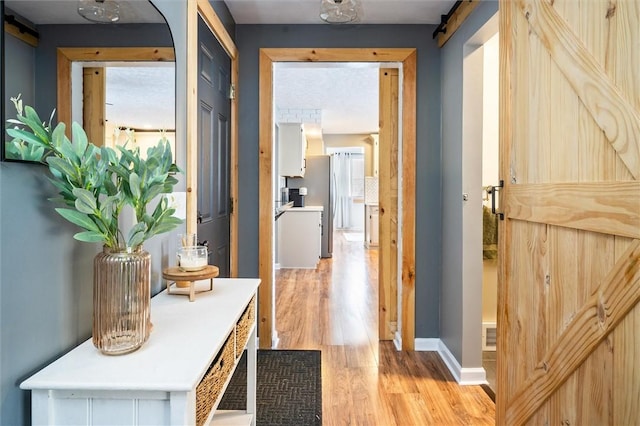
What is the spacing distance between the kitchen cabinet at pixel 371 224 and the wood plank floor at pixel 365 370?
346cm

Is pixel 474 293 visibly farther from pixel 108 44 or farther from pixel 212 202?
pixel 108 44

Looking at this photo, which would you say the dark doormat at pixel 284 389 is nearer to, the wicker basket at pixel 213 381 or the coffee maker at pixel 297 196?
the wicker basket at pixel 213 381

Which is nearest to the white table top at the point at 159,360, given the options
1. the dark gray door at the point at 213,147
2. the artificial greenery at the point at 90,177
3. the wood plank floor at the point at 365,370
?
the artificial greenery at the point at 90,177

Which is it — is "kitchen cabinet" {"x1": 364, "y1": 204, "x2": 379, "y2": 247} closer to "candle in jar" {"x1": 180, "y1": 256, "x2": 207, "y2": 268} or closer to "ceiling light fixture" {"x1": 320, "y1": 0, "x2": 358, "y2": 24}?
"ceiling light fixture" {"x1": 320, "y1": 0, "x2": 358, "y2": 24}

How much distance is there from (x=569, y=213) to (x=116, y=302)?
129cm

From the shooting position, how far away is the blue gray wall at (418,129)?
2.86 m

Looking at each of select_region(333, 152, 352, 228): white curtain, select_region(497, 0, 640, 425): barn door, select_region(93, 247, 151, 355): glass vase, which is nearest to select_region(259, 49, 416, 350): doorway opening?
select_region(497, 0, 640, 425): barn door

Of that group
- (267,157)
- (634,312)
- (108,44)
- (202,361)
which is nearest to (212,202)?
(267,157)

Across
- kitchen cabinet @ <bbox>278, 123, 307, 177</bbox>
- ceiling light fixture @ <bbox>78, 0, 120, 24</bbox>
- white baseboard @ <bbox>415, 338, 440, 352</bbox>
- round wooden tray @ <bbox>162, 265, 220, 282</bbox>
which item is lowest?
white baseboard @ <bbox>415, 338, 440, 352</bbox>

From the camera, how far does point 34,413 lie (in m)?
0.80

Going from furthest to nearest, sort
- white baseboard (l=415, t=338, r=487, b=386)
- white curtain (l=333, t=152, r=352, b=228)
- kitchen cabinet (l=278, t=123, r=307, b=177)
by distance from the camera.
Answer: white curtain (l=333, t=152, r=352, b=228), kitchen cabinet (l=278, t=123, r=307, b=177), white baseboard (l=415, t=338, r=487, b=386)

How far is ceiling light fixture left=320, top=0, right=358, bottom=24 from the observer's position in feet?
6.98

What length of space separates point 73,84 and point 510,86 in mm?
1547

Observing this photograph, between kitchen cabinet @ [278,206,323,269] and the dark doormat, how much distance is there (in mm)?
3308
